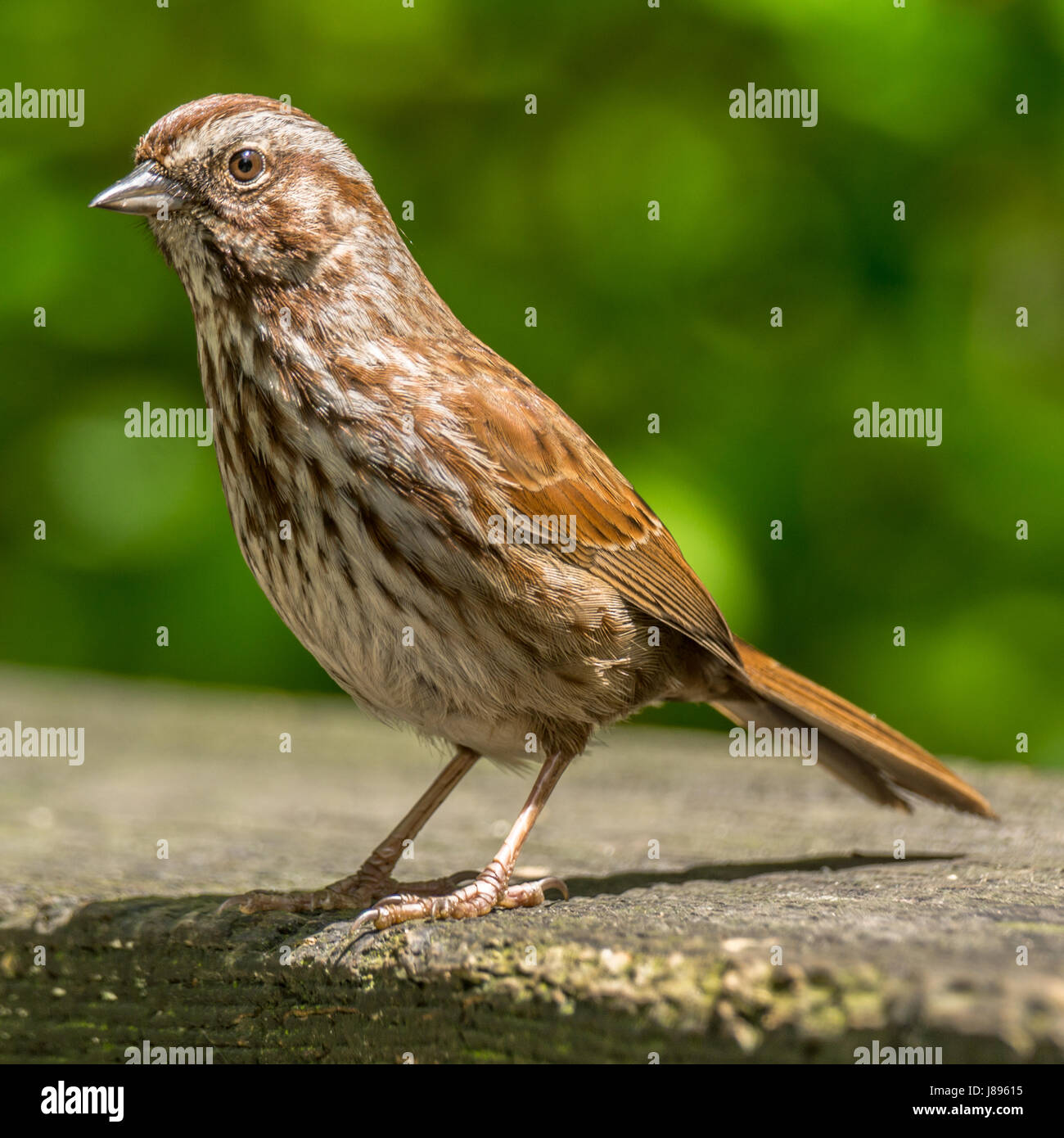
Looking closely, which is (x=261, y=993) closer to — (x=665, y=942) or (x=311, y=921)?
(x=311, y=921)

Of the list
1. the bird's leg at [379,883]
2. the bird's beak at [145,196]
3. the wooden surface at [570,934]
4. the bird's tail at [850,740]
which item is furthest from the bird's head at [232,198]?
the bird's tail at [850,740]

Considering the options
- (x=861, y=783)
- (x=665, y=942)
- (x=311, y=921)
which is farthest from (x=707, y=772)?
(x=665, y=942)

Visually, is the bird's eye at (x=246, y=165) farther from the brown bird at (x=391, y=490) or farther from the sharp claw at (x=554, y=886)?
the sharp claw at (x=554, y=886)

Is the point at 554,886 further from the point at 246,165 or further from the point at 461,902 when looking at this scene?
the point at 246,165

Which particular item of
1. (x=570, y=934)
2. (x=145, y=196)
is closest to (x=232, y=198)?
(x=145, y=196)

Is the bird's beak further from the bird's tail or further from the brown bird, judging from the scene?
the bird's tail

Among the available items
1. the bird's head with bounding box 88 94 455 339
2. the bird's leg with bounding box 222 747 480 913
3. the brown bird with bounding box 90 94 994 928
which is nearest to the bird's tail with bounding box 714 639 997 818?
the brown bird with bounding box 90 94 994 928
